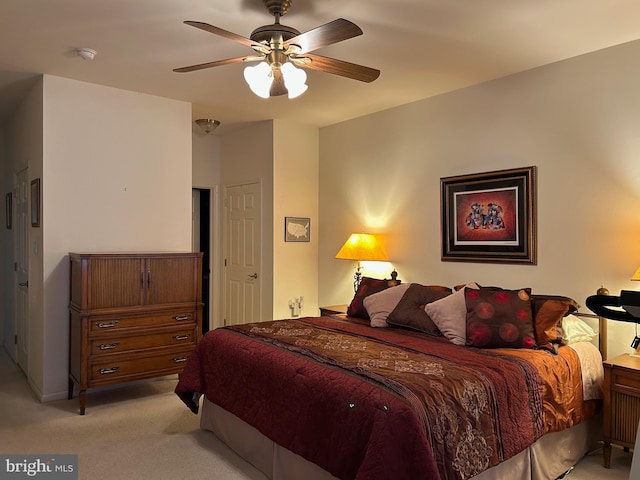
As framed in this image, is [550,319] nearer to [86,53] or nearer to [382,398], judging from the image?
[382,398]

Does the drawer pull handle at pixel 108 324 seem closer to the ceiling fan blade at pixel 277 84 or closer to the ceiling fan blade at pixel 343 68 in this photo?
the ceiling fan blade at pixel 277 84

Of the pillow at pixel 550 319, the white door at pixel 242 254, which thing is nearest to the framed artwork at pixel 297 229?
the white door at pixel 242 254

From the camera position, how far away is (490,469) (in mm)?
2287

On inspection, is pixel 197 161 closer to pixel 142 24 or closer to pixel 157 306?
pixel 157 306

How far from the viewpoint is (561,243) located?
3.46 meters

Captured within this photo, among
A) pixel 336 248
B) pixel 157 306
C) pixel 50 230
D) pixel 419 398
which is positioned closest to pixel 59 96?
pixel 50 230

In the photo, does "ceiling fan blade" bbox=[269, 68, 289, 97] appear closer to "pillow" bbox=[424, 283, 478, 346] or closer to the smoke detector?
the smoke detector

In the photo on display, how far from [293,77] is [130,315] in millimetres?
2361

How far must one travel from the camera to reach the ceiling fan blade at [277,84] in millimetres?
2586

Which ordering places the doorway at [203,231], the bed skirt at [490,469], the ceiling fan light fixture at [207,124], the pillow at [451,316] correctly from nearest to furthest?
the bed skirt at [490,469] < the pillow at [451,316] < the ceiling fan light fixture at [207,124] < the doorway at [203,231]

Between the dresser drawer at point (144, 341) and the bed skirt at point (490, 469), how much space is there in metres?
0.90

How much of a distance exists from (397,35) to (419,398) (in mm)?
2228

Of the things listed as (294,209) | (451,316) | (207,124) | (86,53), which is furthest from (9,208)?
(451,316)

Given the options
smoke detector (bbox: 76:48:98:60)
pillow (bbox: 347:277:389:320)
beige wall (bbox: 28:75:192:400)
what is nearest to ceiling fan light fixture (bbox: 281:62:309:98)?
smoke detector (bbox: 76:48:98:60)
